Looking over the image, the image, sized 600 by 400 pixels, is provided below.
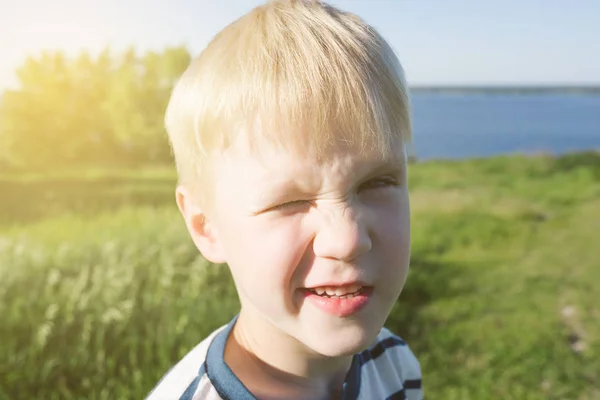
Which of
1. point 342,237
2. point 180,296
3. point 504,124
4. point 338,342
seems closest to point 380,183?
point 342,237

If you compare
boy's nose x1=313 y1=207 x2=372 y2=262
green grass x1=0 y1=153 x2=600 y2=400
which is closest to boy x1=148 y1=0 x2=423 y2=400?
boy's nose x1=313 y1=207 x2=372 y2=262

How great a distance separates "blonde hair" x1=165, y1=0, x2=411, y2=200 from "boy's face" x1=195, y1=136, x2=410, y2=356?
48 mm

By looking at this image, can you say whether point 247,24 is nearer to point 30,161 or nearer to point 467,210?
point 30,161

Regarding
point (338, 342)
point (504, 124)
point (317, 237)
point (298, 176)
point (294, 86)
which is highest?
point (294, 86)

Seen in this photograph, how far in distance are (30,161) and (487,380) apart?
8.34 ft

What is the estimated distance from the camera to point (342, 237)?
47.1 inches

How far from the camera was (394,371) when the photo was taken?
177cm

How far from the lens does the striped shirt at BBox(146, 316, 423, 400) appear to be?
1.31 m

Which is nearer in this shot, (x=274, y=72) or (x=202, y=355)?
(x=274, y=72)

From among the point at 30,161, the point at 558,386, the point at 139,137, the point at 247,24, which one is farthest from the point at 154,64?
the point at 558,386

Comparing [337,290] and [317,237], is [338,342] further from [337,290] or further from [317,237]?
[317,237]

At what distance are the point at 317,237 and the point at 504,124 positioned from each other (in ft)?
15.8

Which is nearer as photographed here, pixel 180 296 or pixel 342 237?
pixel 342 237

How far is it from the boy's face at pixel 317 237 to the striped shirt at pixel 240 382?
0.53 feet
